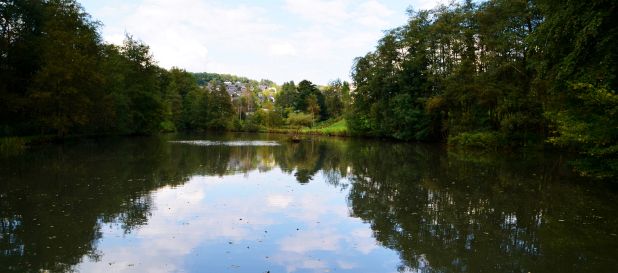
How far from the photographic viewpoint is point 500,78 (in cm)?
3328

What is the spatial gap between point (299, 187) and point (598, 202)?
9.67 meters

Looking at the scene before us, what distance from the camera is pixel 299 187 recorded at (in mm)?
15766

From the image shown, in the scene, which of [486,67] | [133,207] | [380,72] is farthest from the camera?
[380,72]

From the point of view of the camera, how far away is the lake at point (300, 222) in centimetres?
736

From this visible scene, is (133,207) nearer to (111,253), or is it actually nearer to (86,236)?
(86,236)

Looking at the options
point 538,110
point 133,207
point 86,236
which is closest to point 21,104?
point 133,207

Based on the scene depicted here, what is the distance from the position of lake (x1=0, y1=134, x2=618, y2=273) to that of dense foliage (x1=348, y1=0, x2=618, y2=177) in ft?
10.9

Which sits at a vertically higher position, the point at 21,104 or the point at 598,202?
the point at 21,104

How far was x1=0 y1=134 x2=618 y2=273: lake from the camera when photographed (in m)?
7.36

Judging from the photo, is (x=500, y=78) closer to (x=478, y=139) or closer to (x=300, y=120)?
(x=478, y=139)

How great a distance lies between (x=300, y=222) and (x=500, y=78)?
28430mm

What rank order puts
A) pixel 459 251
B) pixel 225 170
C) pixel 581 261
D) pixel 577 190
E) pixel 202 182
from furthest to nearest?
pixel 225 170 < pixel 202 182 < pixel 577 190 < pixel 459 251 < pixel 581 261

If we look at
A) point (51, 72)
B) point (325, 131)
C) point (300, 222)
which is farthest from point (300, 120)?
point (300, 222)

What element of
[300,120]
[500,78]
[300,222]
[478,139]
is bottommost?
[300,222]
